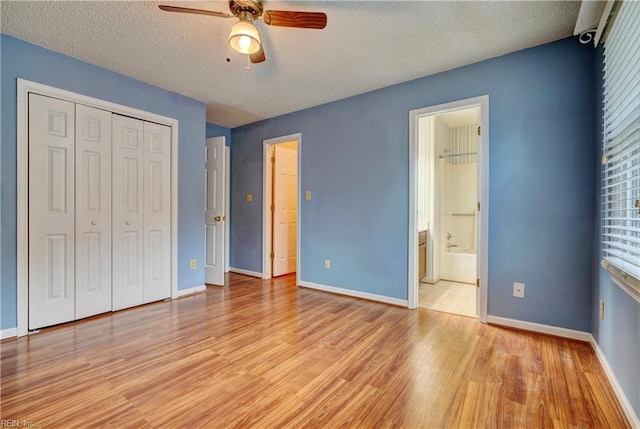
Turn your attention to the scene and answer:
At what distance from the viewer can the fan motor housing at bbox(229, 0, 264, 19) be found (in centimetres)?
184

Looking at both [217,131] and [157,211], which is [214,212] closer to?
[157,211]

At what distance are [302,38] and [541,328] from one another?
3087 mm

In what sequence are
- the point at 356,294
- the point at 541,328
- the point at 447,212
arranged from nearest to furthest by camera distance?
the point at 541,328 < the point at 356,294 < the point at 447,212

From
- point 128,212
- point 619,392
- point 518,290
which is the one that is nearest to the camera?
point 619,392

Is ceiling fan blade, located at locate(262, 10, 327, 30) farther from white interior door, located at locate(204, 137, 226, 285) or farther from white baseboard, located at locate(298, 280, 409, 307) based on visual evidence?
white baseboard, located at locate(298, 280, 409, 307)

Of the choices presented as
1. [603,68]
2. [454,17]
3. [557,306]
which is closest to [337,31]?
[454,17]

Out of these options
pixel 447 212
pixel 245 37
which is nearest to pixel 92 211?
pixel 245 37

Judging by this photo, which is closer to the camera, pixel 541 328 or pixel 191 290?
pixel 541 328

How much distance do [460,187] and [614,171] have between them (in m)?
3.33

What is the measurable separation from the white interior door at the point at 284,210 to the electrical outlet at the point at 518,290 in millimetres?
2984

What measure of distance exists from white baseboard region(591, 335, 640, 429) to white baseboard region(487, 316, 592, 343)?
159 millimetres

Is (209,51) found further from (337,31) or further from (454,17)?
(454,17)

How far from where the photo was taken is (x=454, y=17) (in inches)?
81.1

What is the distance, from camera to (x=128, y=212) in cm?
303
